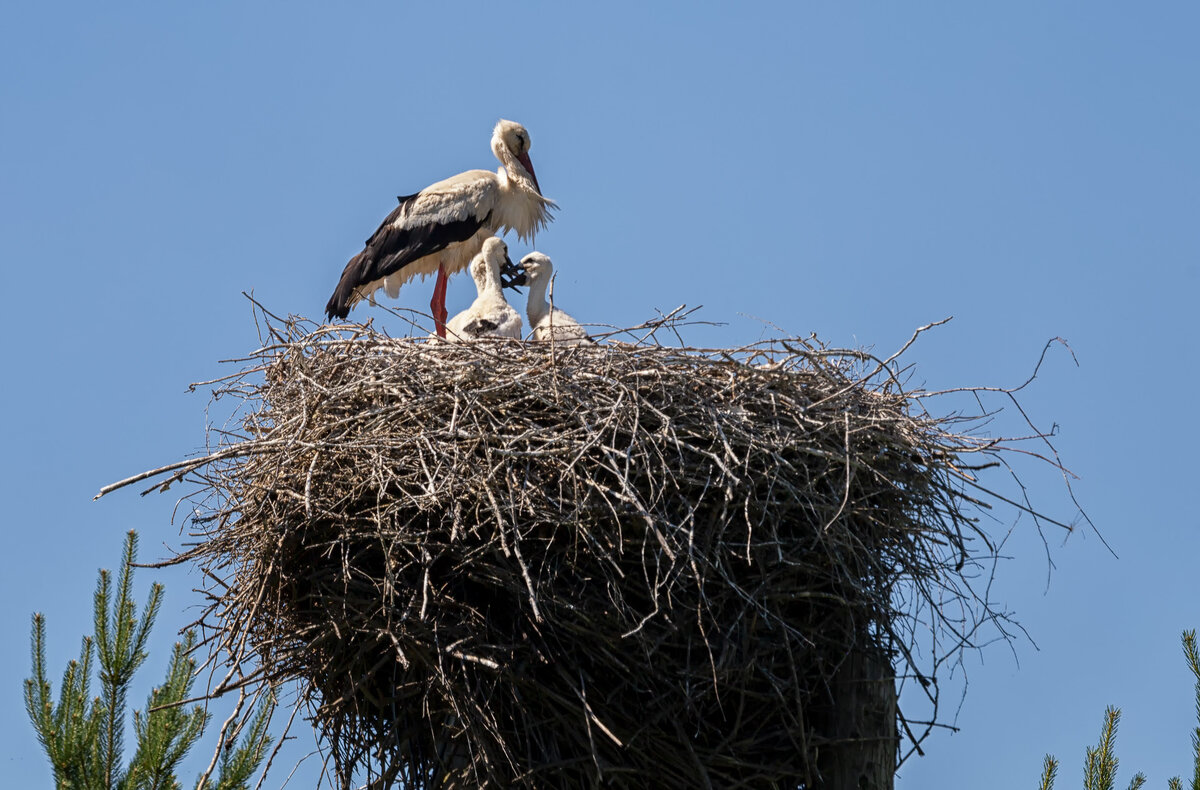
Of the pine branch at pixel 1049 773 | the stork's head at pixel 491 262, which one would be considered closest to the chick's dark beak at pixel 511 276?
the stork's head at pixel 491 262

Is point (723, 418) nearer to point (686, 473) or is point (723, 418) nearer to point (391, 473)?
point (686, 473)

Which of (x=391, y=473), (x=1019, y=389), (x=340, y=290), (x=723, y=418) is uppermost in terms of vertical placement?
(x=340, y=290)

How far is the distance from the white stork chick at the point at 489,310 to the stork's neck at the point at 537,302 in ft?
0.51

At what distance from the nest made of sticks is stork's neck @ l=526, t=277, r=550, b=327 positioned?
1.87 m

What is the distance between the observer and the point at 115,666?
623 cm

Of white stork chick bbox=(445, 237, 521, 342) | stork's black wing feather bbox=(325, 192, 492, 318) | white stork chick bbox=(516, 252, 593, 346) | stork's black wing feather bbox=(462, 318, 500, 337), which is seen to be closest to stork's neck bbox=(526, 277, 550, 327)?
white stork chick bbox=(516, 252, 593, 346)

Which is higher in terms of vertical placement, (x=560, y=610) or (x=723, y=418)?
(x=723, y=418)

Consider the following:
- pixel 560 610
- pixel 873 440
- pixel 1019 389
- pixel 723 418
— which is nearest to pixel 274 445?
pixel 560 610

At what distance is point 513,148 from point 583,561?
499cm

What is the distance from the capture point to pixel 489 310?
6844mm

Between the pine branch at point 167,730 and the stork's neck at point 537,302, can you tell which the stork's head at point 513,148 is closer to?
the stork's neck at point 537,302

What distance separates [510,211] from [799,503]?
490cm

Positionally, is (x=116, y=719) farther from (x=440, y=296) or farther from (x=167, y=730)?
(x=440, y=296)

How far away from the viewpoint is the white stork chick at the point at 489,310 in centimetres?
652
